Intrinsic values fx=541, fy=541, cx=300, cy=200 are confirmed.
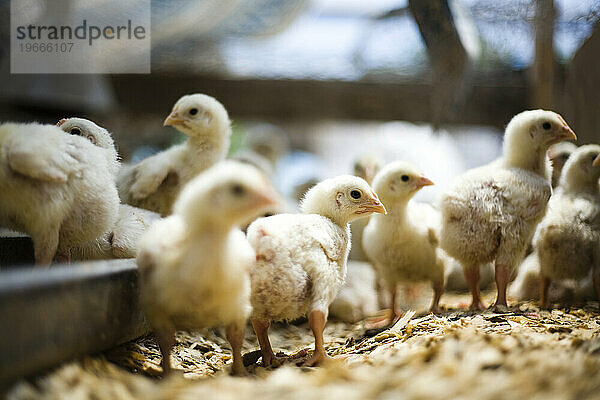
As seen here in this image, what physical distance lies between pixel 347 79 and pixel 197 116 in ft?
10.8

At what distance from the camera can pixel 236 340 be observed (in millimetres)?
2443

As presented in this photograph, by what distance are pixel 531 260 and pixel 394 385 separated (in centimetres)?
323

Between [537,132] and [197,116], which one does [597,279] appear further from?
[197,116]

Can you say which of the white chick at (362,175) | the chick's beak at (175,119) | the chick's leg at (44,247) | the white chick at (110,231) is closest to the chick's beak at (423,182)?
the white chick at (362,175)

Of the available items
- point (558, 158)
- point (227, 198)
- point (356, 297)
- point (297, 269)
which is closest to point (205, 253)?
point (227, 198)

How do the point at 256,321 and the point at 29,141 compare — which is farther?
the point at 256,321

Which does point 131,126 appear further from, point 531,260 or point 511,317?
point 511,317

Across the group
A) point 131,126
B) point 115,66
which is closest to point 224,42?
point 115,66

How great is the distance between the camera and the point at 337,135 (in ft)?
24.9

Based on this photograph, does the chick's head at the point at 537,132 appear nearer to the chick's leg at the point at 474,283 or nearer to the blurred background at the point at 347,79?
the chick's leg at the point at 474,283

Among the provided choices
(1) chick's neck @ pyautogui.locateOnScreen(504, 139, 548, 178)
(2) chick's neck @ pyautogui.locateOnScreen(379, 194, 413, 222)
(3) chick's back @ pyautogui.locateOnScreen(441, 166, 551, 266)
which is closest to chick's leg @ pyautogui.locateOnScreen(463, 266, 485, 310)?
(3) chick's back @ pyautogui.locateOnScreen(441, 166, 551, 266)

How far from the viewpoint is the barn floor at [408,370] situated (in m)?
1.73

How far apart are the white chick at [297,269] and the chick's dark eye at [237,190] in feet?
2.25

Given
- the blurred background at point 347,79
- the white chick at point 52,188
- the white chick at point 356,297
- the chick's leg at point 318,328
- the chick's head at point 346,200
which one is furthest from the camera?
the blurred background at point 347,79
